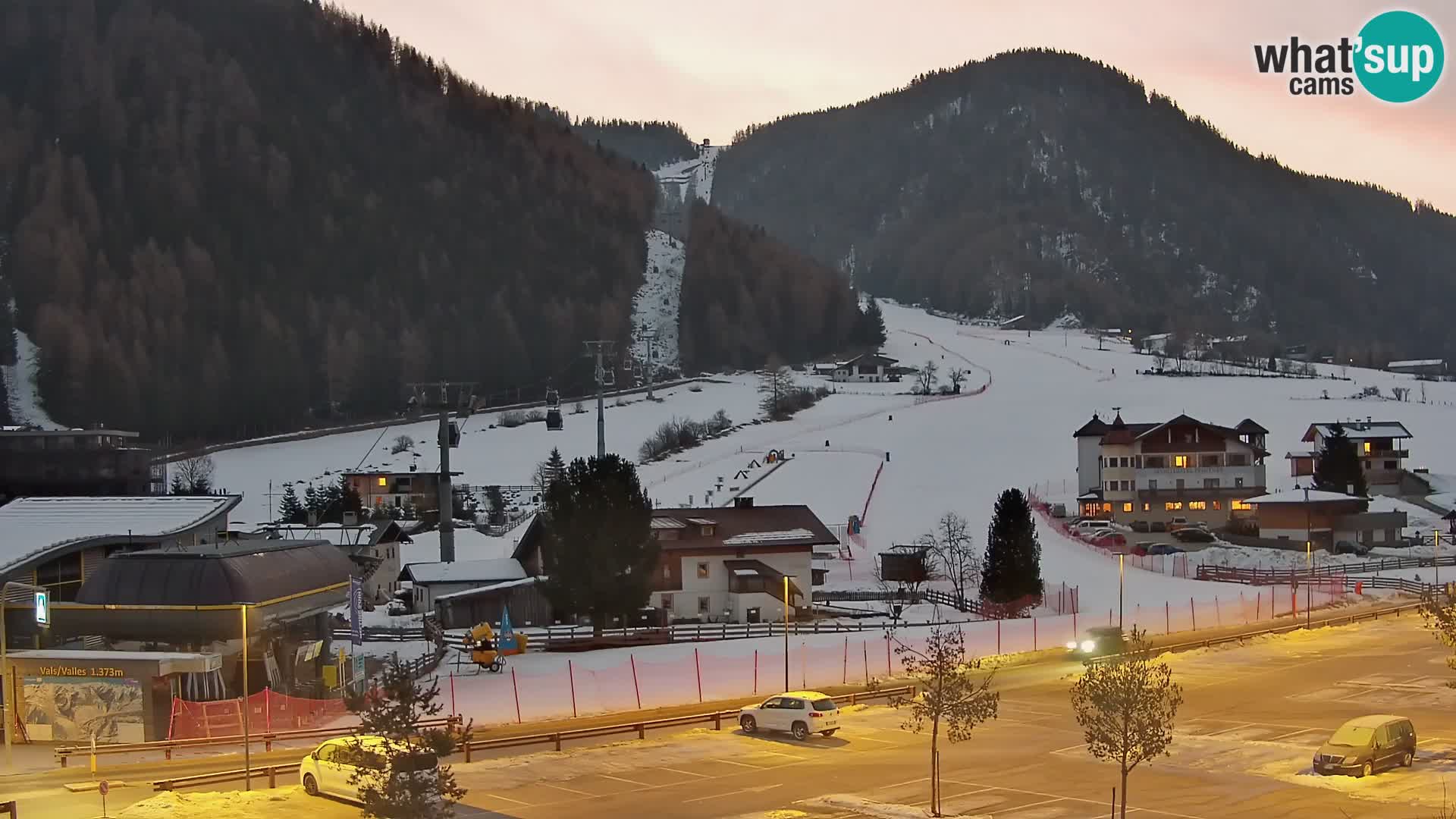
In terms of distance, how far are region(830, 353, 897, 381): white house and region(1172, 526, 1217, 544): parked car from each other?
83862 millimetres

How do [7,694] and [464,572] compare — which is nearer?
[7,694]

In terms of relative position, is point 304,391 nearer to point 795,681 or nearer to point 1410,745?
point 795,681

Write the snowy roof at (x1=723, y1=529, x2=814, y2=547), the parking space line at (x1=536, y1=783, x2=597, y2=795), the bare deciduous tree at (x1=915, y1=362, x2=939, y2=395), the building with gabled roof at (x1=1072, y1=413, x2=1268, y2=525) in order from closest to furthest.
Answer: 1. the parking space line at (x1=536, y1=783, x2=597, y2=795)
2. the snowy roof at (x1=723, y1=529, x2=814, y2=547)
3. the building with gabled roof at (x1=1072, y1=413, x2=1268, y2=525)
4. the bare deciduous tree at (x1=915, y1=362, x2=939, y2=395)

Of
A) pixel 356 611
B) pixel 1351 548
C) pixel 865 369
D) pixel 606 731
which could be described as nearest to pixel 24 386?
pixel 865 369

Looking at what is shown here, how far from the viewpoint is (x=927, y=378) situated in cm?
15412

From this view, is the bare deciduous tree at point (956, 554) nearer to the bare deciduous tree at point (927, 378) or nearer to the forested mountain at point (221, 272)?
the bare deciduous tree at point (927, 378)

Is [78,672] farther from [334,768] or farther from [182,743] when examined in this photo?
[334,768]

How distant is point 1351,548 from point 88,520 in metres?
57.5

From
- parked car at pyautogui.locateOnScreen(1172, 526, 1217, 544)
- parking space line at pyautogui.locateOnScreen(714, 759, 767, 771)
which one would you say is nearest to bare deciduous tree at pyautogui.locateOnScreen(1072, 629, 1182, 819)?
parking space line at pyautogui.locateOnScreen(714, 759, 767, 771)

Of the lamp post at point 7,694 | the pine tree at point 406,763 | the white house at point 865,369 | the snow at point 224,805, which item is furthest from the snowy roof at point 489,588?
the white house at point 865,369

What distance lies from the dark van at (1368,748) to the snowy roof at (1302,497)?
1846 inches

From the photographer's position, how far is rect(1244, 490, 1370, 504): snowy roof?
7275 cm

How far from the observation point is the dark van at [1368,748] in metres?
27.5

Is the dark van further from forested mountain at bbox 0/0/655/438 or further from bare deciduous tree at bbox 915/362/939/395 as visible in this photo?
forested mountain at bbox 0/0/655/438
